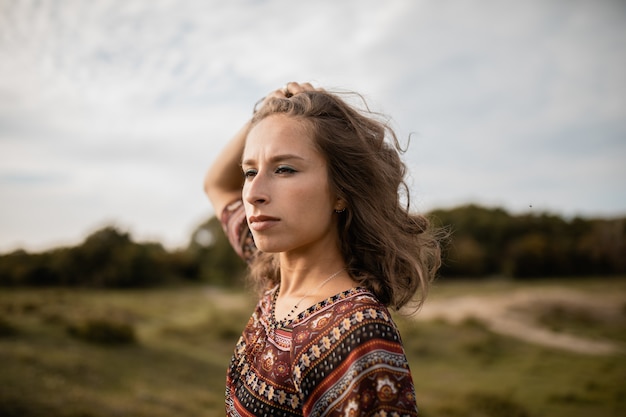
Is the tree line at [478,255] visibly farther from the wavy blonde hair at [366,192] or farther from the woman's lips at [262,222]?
the woman's lips at [262,222]

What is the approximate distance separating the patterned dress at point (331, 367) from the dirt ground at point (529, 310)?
1613 cm

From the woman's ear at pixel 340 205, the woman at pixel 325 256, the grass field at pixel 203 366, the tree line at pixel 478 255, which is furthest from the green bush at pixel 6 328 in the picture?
the tree line at pixel 478 255

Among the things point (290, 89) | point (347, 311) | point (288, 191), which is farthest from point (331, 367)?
point (290, 89)

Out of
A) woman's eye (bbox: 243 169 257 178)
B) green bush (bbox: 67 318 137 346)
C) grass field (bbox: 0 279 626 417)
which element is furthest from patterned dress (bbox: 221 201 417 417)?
green bush (bbox: 67 318 137 346)

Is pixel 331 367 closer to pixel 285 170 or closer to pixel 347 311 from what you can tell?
pixel 347 311

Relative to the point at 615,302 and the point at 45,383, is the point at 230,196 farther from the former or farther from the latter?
the point at 615,302

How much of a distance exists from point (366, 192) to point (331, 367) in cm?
81

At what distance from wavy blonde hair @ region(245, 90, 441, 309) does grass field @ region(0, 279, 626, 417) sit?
57 centimetres

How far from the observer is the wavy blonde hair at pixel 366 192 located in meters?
1.87

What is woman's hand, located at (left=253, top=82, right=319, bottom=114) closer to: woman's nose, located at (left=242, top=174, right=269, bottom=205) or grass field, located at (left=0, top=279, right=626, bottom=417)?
woman's nose, located at (left=242, top=174, right=269, bottom=205)

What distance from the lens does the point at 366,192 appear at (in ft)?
6.34

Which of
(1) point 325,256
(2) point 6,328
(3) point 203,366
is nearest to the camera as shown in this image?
(1) point 325,256

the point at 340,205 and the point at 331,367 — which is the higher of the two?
the point at 340,205

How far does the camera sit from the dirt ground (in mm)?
15508
